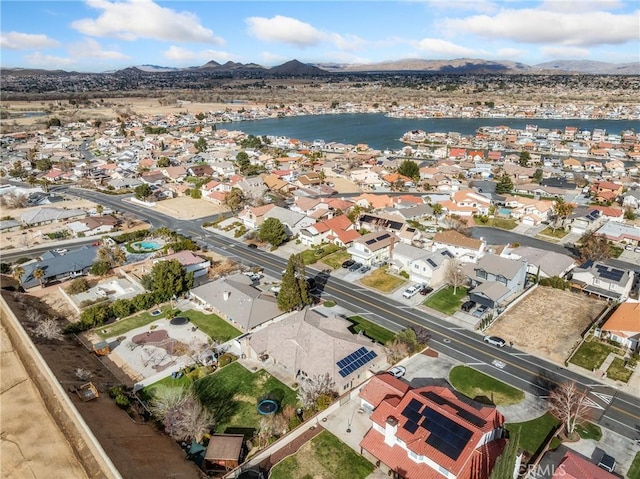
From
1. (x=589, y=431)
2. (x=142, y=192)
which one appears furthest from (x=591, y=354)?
(x=142, y=192)

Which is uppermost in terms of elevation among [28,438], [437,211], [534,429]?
[437,211]

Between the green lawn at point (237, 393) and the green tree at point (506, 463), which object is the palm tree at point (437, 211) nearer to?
the green lawn at point (237, 393)

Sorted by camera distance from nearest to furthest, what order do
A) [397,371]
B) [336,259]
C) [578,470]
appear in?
[578,470] → [397,371] → [336,259]

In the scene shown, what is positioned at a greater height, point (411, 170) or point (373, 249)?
point (411, 170)

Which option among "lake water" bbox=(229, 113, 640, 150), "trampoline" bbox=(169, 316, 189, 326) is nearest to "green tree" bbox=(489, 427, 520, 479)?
"trampoline" bbox=(169, 316, 189, 326)

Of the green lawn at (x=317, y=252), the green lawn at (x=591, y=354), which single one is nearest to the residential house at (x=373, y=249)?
the green lawn at (x=317, y=252)

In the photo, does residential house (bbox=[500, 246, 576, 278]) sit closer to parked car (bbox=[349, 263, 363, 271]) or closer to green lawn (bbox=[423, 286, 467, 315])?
green lawn (bbox=[423, 286, 467, 315])

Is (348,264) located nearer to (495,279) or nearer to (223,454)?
(495,279)
